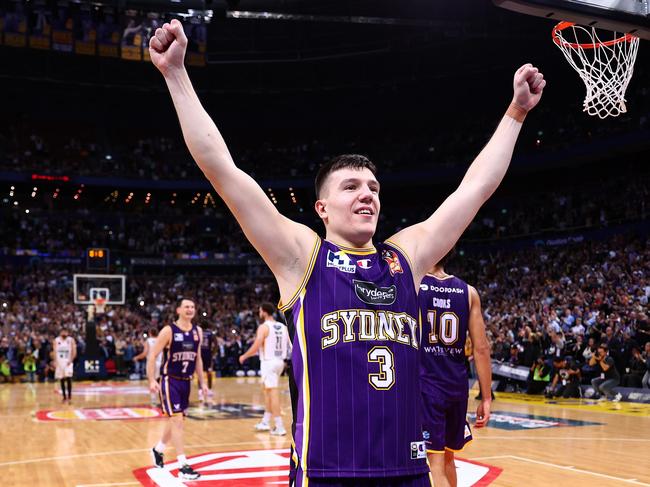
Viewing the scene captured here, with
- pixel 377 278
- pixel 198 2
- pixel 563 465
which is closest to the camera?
pixel 377 278

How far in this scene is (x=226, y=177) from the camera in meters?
2.72

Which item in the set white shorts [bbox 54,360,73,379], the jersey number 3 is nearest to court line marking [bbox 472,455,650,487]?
the jersey number 3

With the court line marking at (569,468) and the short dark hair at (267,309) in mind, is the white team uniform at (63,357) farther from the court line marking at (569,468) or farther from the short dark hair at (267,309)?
the court line marking at (569,468)

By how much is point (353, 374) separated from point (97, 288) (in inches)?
972

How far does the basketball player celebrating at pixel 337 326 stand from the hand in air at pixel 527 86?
35.1 inches

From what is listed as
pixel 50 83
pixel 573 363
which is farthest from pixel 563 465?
pixel 50 83

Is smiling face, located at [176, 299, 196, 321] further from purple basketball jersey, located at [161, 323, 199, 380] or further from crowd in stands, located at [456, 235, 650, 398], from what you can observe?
crowd in stands, located at [456, 235, 650, 398]

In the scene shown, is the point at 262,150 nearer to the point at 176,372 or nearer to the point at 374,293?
the point at 176,372

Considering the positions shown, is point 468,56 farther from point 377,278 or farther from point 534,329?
point 377,278

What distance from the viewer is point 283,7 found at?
1014 inches

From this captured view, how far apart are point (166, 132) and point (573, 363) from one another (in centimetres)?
3060

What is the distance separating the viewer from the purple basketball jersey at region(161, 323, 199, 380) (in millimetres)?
9133

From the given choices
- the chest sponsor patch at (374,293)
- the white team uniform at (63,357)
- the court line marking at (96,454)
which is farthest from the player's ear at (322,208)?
the white team uniform at (63,357)

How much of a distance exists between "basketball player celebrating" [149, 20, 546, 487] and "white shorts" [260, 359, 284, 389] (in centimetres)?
987
